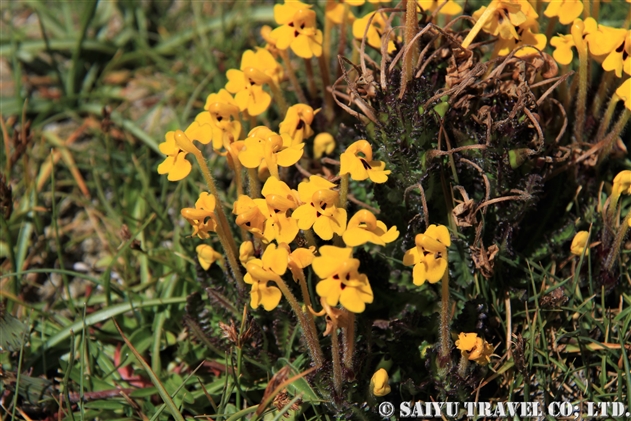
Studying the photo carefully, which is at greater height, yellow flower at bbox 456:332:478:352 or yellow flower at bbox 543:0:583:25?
yellow flower at bbox 543:0:583:25

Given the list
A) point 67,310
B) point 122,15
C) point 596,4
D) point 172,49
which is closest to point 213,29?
point 172,49

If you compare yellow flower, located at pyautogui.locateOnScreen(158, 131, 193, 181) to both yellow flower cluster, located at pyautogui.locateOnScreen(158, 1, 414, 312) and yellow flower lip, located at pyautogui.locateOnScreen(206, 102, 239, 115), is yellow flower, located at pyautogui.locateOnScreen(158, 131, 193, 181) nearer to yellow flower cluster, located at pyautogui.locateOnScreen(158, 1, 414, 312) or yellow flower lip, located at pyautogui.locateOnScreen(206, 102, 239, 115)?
yellow flower cluster, located at pyautogui.locateOnScreen(158, 1, 414, 312)

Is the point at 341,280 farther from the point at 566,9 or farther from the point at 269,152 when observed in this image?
the point at 566,9

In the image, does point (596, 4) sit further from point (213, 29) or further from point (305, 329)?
point (213, 29)

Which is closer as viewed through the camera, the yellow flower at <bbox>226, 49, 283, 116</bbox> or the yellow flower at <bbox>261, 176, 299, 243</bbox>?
the yellow flower at <bbox>261, 176, 299, 243</bbox>

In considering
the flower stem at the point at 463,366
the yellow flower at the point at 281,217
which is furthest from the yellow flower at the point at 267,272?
the flower stem at the point at 463,366

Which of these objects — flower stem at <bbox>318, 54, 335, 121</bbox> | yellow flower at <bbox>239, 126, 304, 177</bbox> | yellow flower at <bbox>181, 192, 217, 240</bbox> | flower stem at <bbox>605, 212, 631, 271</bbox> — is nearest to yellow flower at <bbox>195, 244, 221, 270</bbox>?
yellow flower at <bbox>181, 192, 217, 240</bbox>

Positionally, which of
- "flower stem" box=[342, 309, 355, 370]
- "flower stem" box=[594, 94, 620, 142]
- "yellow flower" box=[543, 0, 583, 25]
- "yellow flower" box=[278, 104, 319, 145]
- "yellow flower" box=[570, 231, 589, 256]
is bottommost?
"yellow flower" box=[570, 231, 589, 256]
